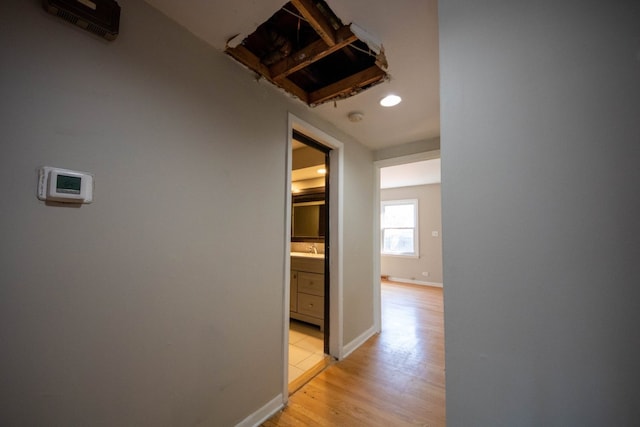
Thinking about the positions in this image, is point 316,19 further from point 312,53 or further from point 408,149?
point 408,149

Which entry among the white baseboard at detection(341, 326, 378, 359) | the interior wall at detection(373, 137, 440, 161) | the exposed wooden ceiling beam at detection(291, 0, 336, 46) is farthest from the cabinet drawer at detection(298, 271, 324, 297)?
the exposed wooden ceiling beam at detection(291, 0, 336, 46)

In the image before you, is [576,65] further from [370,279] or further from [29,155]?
[370,279]

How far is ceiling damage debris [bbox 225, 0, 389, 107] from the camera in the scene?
1308mm

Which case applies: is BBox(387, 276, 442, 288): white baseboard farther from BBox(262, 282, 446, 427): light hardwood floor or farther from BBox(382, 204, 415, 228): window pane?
BBox(262, 282, 446, 427): light hardwood floor

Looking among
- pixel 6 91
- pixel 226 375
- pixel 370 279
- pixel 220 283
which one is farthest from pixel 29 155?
pixel 370 279

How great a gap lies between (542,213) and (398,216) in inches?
240

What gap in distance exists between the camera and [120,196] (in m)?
1.06

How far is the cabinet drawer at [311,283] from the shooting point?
3.08m

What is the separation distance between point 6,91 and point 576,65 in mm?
1832

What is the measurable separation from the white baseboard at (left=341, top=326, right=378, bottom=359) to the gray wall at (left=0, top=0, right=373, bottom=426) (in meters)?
0.99

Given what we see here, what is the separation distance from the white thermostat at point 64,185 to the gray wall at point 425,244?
5.99 metres

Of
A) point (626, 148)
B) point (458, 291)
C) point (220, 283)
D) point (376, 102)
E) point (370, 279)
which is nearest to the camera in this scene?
point (626, 148)

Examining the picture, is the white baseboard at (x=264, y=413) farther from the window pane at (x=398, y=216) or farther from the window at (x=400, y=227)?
the window pane at (x=398, y=216)

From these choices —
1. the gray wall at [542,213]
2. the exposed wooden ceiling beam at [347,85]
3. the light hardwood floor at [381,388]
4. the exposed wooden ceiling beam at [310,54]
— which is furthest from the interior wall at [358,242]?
the gray wall at [542,213]
